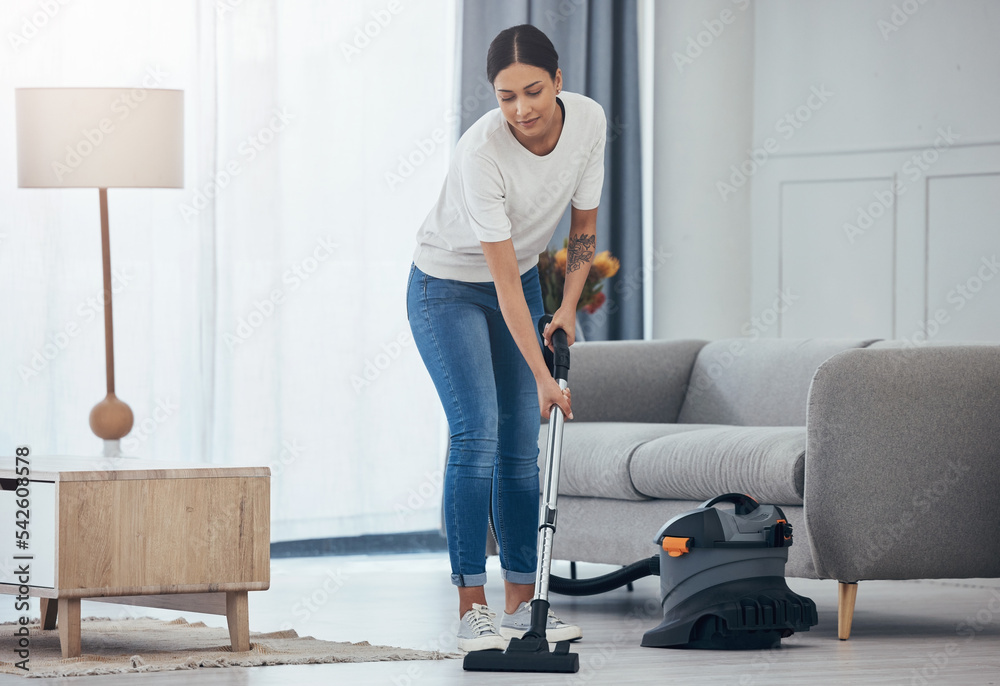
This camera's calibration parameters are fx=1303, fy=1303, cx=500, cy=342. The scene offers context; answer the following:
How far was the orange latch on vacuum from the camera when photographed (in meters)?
2.42

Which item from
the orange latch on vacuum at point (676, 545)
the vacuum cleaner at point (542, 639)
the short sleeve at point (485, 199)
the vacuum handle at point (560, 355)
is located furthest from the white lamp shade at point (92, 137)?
the orange latch on vacuum at point (676, 545)

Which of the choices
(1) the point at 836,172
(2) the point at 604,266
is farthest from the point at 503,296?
(1) the point at 836,172

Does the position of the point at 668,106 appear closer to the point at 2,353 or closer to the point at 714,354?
the point at 714,354

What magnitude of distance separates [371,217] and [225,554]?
2141 mm

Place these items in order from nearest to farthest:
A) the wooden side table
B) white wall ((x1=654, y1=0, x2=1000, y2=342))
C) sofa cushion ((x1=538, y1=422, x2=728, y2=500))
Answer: the wooden side table → sofa cushion ((x1=538, y1=422, x2=728, y2=500)) → white wall ((x1=654, y1=0, x2=1000, y2=342))

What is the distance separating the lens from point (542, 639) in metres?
2.12

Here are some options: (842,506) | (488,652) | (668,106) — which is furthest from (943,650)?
(668,106)

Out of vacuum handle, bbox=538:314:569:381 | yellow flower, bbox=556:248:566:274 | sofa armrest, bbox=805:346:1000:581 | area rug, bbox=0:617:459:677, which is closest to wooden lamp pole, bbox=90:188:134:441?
area rug, bbox=0:617:459:677

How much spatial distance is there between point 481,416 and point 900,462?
90cm

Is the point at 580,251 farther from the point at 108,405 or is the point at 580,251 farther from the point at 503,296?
the point at 108,405

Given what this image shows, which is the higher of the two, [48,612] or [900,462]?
[900,462]

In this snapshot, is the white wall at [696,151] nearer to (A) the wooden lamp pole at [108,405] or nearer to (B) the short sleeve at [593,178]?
(A) the wooden lamp pole at [108,405]

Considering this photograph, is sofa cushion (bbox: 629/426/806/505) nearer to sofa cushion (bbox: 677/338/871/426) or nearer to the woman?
sofa cushion (bbox: 677/338/871/426)

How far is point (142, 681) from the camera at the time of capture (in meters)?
2.00
